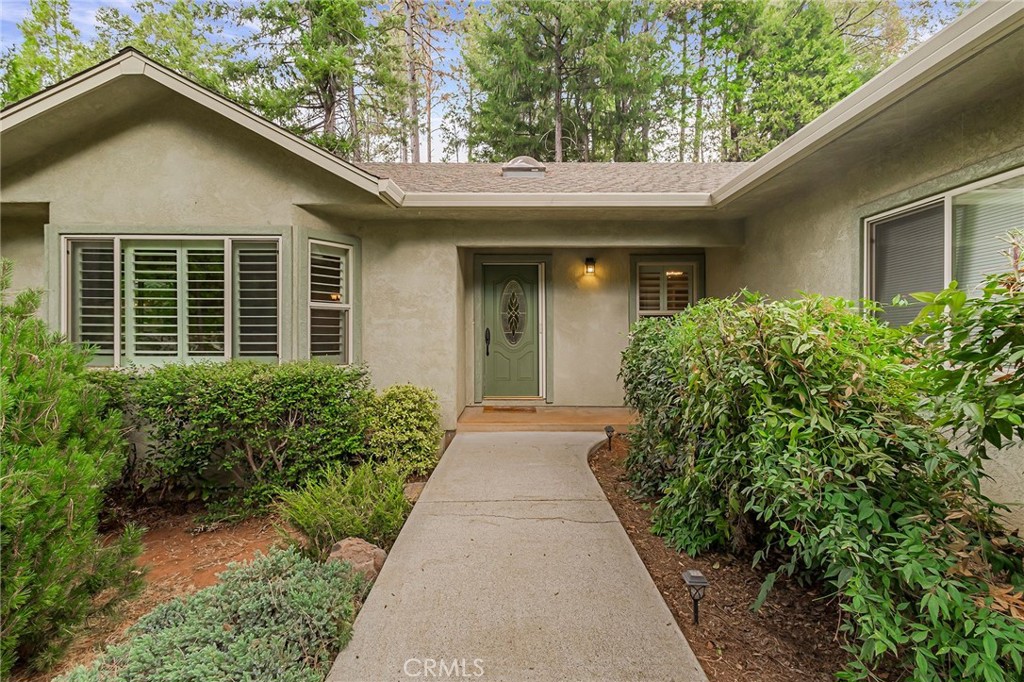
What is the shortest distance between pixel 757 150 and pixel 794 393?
59.2 ft

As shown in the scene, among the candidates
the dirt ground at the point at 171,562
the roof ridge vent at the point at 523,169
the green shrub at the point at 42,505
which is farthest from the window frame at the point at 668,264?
the green shrub at the point at 42,505

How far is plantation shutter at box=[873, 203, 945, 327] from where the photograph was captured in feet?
11.5

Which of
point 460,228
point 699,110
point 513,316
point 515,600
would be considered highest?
point 699,110

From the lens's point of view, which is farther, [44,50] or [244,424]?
[44,50]

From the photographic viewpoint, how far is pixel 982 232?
123 inches

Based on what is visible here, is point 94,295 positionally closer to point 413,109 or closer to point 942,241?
point 942,241

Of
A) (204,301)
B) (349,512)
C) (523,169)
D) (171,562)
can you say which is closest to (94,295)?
Result: (204,301)

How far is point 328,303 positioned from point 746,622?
5.27 m

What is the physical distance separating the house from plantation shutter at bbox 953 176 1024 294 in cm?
1

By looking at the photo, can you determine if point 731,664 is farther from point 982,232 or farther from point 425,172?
point 425,172

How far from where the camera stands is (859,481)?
205 centimetres

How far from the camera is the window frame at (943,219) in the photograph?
10.0 feet

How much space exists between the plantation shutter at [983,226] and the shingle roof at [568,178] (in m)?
2.90

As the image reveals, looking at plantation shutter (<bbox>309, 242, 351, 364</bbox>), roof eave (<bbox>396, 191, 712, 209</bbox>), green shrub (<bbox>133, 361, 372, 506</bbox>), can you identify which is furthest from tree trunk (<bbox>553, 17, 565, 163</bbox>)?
green shrub (<bbox>133, 361, 372, 506</bbox>)
